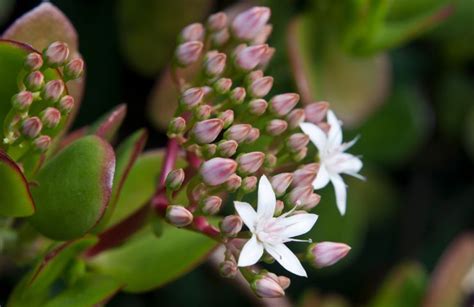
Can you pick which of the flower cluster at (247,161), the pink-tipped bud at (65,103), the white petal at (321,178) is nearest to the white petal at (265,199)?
the flower cluster at (247,161)

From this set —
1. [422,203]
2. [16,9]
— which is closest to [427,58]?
[422,203]

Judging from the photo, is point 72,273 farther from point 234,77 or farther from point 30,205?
point 234,77

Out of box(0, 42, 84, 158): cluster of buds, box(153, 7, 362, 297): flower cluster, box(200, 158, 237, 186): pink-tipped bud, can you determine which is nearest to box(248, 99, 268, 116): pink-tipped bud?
box(153, 7, 362, 297): flower cluster

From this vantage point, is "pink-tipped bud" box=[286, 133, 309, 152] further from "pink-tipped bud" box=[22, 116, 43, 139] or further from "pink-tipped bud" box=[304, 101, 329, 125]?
"pink-tipped bud" box=[22, 116, 43, 139]

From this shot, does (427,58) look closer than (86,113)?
No

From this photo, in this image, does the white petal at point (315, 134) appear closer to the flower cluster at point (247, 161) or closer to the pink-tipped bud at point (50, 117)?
the flower cluster at point (247, 161)

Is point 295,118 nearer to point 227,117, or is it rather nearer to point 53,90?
point 227,117

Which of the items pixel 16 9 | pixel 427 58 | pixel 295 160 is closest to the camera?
pixel 295 160

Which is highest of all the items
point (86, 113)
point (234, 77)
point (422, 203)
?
point (234, 77)
